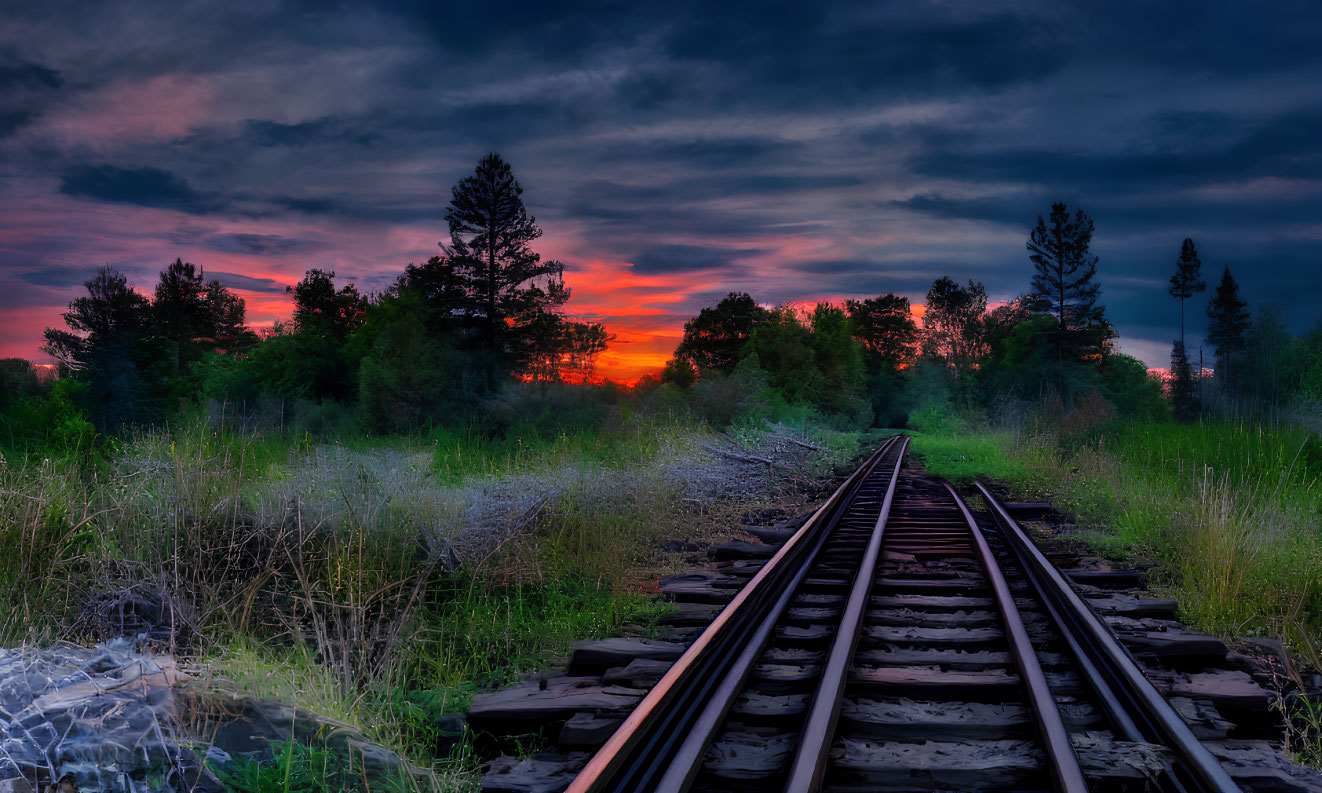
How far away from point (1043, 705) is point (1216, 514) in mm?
4887

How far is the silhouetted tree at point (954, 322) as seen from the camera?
2886 inches

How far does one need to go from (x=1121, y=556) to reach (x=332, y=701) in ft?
25.5

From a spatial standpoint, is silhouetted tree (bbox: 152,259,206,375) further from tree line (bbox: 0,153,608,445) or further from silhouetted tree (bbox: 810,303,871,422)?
silhouetted tree (bbox: 810,303,871,422)

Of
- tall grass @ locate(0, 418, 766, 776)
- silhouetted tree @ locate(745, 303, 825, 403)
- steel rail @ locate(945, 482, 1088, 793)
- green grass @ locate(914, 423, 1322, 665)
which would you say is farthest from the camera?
silhouetted tree @ locate(745, 303, 825, 403)

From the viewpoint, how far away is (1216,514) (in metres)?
6.97

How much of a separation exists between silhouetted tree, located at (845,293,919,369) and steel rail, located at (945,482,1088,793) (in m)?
69.7

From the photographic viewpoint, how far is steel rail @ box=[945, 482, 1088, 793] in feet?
9.25

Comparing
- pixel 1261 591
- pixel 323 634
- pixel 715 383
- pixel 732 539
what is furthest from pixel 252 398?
pixel 1261 591

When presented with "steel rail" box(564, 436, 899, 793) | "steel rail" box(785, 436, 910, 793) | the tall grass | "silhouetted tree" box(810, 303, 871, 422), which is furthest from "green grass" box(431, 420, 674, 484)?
"silhouetted tree" box(810, 303, 871, 422)

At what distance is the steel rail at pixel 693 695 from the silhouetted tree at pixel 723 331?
139ft

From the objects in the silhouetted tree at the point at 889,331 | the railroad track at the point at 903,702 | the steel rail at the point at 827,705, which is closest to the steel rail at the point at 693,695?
the railroad track at the point at 903,702

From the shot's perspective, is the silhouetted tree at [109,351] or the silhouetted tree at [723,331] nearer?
the silhouetted tree at [109,351]

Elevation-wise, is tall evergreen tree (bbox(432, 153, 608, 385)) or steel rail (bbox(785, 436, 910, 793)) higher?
tall evergreen tree (bbox(432, 153, 608, 385))

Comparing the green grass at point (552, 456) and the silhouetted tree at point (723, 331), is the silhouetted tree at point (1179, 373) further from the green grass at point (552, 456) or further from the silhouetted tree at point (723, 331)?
the green grass at point (552, 456)
